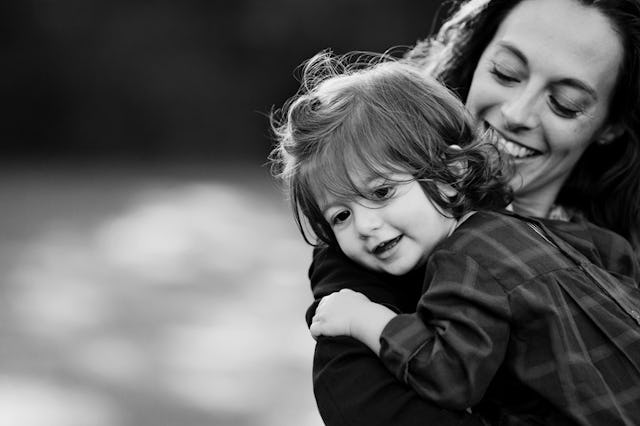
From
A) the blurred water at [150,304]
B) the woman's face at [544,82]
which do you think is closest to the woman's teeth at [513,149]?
the woman's face at [544,82]

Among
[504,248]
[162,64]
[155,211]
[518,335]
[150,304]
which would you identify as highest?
[162,64]

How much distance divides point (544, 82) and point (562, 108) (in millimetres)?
60

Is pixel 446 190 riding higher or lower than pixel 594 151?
lower

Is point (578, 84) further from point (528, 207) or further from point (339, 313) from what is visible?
point (339, 313)

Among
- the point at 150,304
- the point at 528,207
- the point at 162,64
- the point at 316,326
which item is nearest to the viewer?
the point at 316,326

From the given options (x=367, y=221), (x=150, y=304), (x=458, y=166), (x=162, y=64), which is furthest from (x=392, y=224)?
(x=162, y=64)

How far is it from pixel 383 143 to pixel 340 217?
131 millimetres

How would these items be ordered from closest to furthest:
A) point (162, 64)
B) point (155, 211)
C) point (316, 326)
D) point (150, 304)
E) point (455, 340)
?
point (455, 340)
point (316, 326)
point (150, 304)
point (155, 211)
point (162, 64)

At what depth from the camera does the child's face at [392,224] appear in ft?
4.78

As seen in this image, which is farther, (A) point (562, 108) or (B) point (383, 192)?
(A) point (562, 108)

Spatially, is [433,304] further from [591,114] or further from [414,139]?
[591,114]

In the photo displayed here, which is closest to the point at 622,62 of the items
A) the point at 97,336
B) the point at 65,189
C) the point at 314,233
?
the point at 314,233

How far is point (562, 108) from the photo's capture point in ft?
5.62

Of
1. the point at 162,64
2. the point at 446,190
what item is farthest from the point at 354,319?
the point at 162,64
